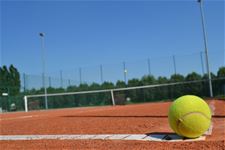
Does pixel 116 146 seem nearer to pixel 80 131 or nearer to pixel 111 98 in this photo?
pixel 80 131

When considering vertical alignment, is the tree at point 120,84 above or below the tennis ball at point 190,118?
above

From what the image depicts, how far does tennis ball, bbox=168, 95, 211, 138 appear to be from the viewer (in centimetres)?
747

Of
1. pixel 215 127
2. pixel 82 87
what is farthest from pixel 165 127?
pixel 82 87

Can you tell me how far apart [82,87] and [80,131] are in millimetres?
36318

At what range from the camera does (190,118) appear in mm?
7543

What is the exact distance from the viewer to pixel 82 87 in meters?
45.4

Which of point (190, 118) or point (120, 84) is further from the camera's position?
point (120, 84)

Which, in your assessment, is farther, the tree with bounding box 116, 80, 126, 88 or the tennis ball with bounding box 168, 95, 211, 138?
the tree with bounding box 116, 80, 126, 88

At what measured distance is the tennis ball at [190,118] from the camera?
747 centimetres

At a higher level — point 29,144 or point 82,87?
point 82,87

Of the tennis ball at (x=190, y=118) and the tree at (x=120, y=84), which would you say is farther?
the tree at (x=120, y=84)

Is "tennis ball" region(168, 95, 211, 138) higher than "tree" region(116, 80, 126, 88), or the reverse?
"tree" region(116, 80, 126, 88)

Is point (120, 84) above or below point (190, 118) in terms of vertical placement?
above

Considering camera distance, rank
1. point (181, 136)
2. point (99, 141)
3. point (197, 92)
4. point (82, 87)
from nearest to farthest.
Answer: point (99, 141)
point (181, 136)
point (197, 92)
point (82, 87)
